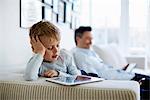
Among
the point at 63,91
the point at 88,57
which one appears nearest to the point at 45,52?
the point at 63,91

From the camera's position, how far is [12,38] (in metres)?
2.01

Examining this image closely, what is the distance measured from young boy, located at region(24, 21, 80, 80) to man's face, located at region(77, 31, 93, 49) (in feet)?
3.75

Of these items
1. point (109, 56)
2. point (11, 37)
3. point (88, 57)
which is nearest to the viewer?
point (11, 37)

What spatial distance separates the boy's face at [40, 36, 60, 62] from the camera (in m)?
1.60

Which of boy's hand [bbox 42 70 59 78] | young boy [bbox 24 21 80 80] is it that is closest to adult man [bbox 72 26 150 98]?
young boy [bbox 24 21 80 80]

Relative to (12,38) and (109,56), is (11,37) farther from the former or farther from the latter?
(109,56)

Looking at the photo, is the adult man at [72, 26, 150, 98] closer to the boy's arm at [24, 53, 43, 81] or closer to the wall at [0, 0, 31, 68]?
the wall at [0, 0, 31, 68]

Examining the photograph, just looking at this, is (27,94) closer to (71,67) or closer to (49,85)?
(49,85)

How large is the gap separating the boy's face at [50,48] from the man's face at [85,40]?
1216mm

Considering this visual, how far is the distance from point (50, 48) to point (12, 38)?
0.48 meters

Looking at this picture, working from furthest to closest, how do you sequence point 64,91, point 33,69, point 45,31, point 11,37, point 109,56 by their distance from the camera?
1. point 109,56
2. point 11,37
3. point 45,31
4. point 33,69
5. point 64,91

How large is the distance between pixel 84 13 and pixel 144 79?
2.00 metres

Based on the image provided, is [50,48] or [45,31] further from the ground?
[45,31]

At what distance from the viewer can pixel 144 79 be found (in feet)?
10.3
